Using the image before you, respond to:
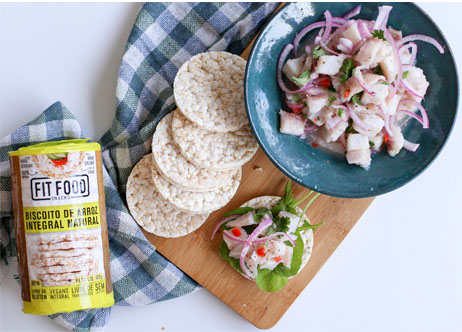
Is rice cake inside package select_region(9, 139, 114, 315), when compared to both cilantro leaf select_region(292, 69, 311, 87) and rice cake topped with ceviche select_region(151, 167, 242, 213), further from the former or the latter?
cilantro leaf select_region(292, 69, 311, 87)

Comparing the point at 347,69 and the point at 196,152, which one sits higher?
the point at 347,69

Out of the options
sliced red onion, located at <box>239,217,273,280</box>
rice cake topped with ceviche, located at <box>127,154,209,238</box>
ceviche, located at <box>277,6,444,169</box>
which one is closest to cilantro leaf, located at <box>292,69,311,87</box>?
ceviche, located at <box>277,6,444,169</box>

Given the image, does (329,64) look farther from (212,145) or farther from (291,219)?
(291,219)

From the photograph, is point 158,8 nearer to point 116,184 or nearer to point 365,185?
point 116,184

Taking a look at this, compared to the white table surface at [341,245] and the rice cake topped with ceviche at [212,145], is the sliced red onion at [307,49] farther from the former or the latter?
the white table surface at [341,245]

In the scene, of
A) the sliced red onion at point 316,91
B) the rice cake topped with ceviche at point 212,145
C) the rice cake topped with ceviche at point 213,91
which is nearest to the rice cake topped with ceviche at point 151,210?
the rice cake topped with ceviche at point 212,145

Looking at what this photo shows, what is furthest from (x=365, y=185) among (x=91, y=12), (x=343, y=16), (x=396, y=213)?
(x=91, y=12)

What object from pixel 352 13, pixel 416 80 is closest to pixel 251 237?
pixel 416 80
